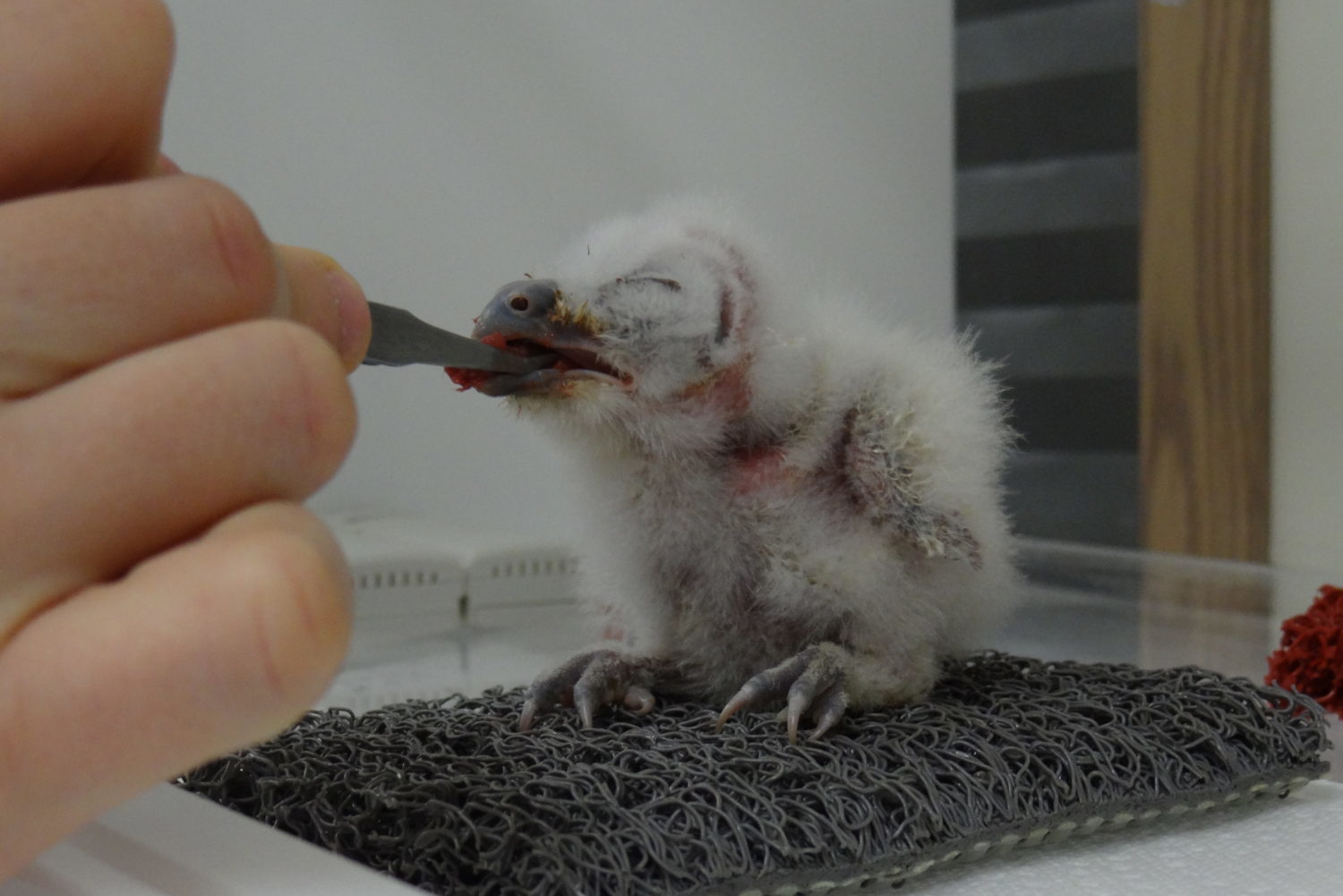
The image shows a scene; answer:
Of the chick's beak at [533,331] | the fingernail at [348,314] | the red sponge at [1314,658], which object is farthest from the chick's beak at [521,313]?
the red sponge at [1314,658]

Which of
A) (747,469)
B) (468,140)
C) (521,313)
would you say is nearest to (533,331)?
(521,313)

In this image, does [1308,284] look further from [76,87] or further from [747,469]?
[76,87]

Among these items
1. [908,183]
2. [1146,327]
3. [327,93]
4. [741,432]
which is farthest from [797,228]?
[741,432]

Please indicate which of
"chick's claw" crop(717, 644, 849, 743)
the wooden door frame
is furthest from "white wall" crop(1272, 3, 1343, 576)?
"chick's claw" crop(717, 644, 849, 743)

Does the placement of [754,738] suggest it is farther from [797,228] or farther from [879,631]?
[797,228]

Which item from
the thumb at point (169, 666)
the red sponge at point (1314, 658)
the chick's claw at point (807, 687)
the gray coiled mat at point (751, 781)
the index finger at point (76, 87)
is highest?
the index finger at point (76, 87)

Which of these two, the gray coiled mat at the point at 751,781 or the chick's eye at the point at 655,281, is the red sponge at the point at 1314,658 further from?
the chick's eye at the point at 655,281
